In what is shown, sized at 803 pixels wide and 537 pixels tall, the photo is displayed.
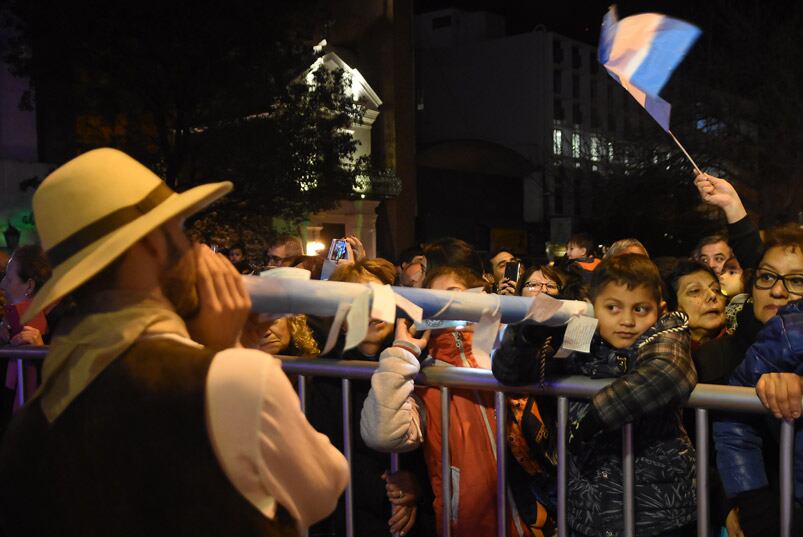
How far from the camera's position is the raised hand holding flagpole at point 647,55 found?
315 centimetres

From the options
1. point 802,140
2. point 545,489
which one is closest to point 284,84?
point 802,140

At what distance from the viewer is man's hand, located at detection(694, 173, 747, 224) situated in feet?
13.2

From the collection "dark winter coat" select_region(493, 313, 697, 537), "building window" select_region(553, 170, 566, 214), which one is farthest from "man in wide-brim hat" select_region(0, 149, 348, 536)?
"building window" select_region(553, 170, 566, 214)

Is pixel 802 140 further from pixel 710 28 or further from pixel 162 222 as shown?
pixel 162 222

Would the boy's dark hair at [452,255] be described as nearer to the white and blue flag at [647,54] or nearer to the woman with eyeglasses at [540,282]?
the woman with eyeglasses at [540,282]

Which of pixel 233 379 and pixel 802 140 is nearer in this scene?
pixel 233 379

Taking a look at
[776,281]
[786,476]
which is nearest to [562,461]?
[786,476]

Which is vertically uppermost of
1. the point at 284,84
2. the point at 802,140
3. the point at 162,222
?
the point at 284,84

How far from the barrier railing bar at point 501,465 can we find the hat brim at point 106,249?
5.85 ft

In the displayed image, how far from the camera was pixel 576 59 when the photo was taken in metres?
47.5

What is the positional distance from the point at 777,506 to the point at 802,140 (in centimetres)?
1968

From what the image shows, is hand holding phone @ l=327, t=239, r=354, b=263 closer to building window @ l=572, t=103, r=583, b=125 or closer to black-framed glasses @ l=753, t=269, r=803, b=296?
black-framed glasses @ l=753, t=269, r=803, b=296

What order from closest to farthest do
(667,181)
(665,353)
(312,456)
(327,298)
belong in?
(312,456) < (327,298) < (665,353) < (667,181)

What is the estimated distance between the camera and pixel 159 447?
5.22 ft
